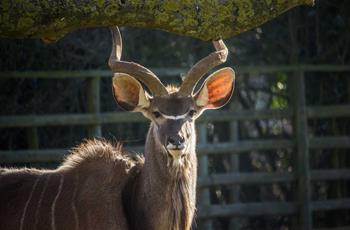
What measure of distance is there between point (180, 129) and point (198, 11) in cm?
172

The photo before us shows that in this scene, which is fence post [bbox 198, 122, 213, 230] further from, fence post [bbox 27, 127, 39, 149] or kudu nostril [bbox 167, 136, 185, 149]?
kudu nostril [bbox 167, 136, 185, 149]

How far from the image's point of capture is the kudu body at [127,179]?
5332mm

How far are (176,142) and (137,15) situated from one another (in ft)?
5.40

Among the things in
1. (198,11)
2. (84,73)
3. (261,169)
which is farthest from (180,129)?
(261,169)

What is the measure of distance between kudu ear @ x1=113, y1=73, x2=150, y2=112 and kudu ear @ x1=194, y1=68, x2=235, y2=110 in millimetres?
461

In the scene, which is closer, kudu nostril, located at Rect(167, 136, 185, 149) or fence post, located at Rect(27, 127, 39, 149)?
kudu nostril, located at Rect(167, 136, 185, 149)

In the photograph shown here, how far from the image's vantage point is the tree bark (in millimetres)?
3400

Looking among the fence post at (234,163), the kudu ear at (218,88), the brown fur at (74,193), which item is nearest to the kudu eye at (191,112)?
the kudu ear at (218,88)

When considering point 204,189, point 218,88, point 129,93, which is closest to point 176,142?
point 129,93

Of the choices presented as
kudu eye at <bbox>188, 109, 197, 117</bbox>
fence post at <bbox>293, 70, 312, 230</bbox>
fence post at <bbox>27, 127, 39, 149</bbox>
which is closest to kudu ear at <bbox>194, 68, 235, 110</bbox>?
kudu eye at <bbox>188, 109, 197, 117</bbox>

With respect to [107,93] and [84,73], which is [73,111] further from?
[84,73]

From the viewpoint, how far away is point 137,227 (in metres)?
5.36

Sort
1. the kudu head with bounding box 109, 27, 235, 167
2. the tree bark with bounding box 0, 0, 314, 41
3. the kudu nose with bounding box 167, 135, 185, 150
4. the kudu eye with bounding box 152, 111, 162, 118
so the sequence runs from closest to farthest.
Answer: the tree bark with bounding box 0, 0, 314, 41 → the kudu nose with bounding box 167, 135, 185, 150 → the kudu head with bounding box 109, 27, 235, 167 → the kudu eye with bounding box 152, 111, 162, 118

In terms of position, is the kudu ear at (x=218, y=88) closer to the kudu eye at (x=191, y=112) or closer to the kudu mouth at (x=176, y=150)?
the kudu eye at (x=191, y=112)
